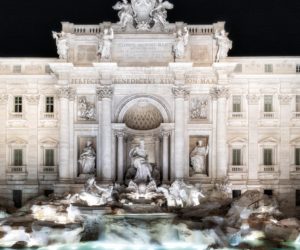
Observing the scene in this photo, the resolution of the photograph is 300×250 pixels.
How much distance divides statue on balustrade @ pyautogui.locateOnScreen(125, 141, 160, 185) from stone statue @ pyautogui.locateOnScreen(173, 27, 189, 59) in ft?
22.8

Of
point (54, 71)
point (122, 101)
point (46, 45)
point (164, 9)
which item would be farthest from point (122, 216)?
point (46, 45)

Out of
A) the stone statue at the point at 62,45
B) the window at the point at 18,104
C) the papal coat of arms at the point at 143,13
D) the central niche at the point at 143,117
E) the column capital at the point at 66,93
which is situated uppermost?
the papal coat of arms at the point at 143,13

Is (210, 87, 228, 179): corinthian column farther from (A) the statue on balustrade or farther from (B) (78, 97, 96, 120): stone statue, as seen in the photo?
(B) (78, 97, 96, 120): stone statue

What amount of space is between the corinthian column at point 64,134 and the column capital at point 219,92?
1056 centimetres

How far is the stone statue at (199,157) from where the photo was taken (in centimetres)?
4350

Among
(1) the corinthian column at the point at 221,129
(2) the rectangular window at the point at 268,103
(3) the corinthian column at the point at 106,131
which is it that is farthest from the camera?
(2) the rectangular window at the point at 268,103

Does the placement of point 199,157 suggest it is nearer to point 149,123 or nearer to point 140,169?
point 140,169

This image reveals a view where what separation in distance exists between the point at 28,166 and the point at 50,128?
3.35m

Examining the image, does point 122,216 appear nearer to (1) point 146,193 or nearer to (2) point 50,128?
(1) point 146,193

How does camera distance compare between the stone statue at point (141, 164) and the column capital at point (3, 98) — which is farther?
the column capital at point (3, 98)

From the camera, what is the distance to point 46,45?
5359 centimetres

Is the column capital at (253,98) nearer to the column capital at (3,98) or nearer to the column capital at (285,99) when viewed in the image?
the column capital at (285,99)

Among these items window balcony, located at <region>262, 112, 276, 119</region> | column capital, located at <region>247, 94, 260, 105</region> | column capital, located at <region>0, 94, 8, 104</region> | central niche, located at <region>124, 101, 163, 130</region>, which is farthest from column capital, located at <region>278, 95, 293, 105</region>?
column capital, located at <region>0, 94, 8, 104</region>

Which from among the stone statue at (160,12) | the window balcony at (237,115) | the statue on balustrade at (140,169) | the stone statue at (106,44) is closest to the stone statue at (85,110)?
the stone statue at (106,44)
